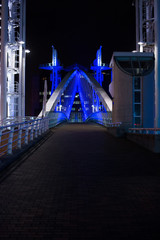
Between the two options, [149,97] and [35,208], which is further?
[149,97]

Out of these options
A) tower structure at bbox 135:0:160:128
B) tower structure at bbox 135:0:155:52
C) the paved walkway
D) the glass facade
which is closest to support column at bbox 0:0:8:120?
the glass facade

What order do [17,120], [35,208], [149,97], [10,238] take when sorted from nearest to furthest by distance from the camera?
[10,238] < [35,208] < [149,97] < [17,120]

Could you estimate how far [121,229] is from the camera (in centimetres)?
346

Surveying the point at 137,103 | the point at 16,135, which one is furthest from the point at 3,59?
the point at 16,135

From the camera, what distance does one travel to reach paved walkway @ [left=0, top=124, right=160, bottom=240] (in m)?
3.41

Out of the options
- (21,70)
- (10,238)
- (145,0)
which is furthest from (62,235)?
(145,0)

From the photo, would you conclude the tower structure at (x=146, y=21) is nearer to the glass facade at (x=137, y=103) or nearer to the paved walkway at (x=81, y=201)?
the glass facade at (x=137, y=103)

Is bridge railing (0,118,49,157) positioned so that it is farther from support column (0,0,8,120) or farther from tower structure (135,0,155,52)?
tower structure (135,0,155,52)

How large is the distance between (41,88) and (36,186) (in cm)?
Answer: 10661

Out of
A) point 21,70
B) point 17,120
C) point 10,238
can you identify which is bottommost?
point 10,238

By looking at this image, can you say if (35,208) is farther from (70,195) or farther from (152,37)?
(152,37)

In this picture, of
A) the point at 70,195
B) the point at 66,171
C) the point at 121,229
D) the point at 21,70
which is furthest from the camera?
the point at 21,70

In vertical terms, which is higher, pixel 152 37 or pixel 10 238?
pixel 152 37

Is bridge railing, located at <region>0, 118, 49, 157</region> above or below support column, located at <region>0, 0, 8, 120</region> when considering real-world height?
below
